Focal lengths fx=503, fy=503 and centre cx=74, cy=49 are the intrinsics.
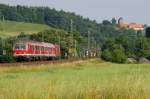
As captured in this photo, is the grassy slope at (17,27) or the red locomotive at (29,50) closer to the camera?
the red locomotive at (29,50)

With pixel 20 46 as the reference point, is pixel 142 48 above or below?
below

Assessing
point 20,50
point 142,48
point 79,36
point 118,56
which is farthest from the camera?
point 142,48

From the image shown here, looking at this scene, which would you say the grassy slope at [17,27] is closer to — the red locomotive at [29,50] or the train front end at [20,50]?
the red locomotive at [29,50]

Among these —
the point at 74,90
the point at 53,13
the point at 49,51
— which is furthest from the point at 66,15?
the point at 74,90

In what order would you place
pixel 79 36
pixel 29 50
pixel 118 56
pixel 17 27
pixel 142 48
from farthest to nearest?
pixel 17 27, pixel 142 48, pixel 79 36, pixel 118 56, pixel 29 50

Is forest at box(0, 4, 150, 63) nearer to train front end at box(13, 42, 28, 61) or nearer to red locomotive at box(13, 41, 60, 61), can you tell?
red locomotive at box(13, 41, 60, 61)

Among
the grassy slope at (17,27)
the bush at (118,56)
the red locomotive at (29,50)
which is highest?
the grassy slope at (17,27)

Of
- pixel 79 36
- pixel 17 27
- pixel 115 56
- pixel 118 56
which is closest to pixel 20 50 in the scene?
pixel 118 56

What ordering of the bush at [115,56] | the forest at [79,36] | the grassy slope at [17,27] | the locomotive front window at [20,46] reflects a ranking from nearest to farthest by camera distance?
the locomotive front window at [20,46]
the bush at [115,56]
the forest at [79,36]
the grassy slope at [17,27]

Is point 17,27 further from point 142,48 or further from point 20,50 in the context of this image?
point 20,50

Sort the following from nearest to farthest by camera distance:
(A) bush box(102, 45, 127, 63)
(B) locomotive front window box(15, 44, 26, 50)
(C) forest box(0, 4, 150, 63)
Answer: (B) locomotive front window box(15, 44, 26, 50) < (A) bush box(102, 45, 127, 63) < (C) forest box(0, 4, 150, 63)

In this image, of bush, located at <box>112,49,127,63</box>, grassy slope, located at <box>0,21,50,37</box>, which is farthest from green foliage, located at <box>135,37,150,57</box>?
grassy slope, located at <box>0,21,50,37</box>

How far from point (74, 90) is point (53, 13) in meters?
162

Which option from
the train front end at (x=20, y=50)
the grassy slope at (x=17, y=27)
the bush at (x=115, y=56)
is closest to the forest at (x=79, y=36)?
the bush at (x=115, y=56)
